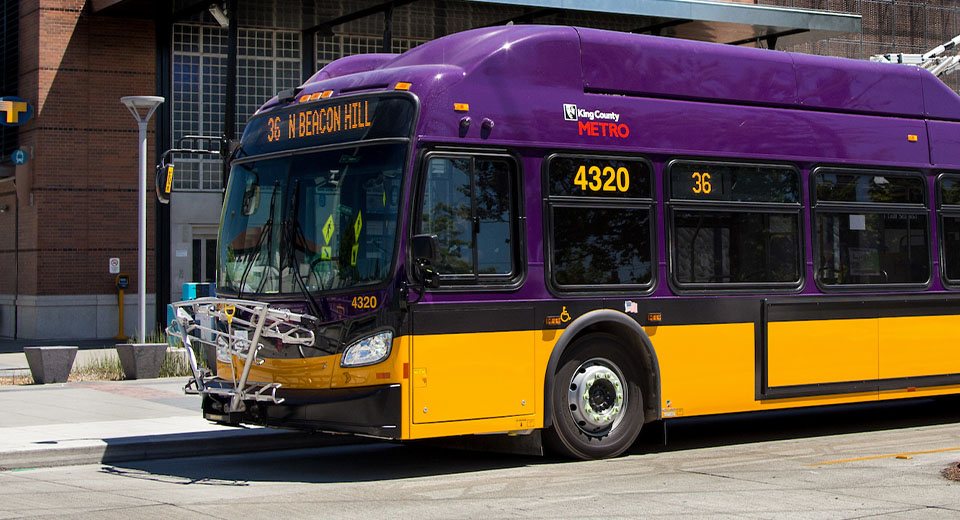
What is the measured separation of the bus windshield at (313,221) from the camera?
34.1 feet

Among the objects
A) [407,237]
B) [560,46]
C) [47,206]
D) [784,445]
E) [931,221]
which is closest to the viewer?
[407,237]

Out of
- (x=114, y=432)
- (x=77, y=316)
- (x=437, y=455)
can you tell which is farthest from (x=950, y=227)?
(x=77, y=316)

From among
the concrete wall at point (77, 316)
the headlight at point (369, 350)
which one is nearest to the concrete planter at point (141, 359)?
the concrete wall at point (77, 316)

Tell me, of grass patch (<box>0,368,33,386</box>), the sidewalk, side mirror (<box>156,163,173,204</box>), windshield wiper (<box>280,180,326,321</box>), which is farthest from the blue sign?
windshield wiper (<box>280,180,326,321</box>)

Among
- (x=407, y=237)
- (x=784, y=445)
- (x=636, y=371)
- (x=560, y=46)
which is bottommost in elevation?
(x=784, y=445)

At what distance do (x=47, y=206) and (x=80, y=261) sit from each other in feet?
4.32

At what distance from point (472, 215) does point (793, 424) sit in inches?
222

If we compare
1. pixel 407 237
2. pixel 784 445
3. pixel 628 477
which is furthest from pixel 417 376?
pixel 784 445

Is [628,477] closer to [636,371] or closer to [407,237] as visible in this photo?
[636,371]

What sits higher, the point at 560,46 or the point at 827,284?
the point at 560,46

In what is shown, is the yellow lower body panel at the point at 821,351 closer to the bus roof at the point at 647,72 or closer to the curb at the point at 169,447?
the bus roof at the point at 647,72

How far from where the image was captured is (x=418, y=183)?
10383mm

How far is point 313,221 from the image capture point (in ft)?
35.4

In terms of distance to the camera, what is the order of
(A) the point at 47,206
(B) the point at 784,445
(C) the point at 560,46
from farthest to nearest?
(A) the point at 47,206 → (B) the point at 784,445 → (C) the point at 560,46
